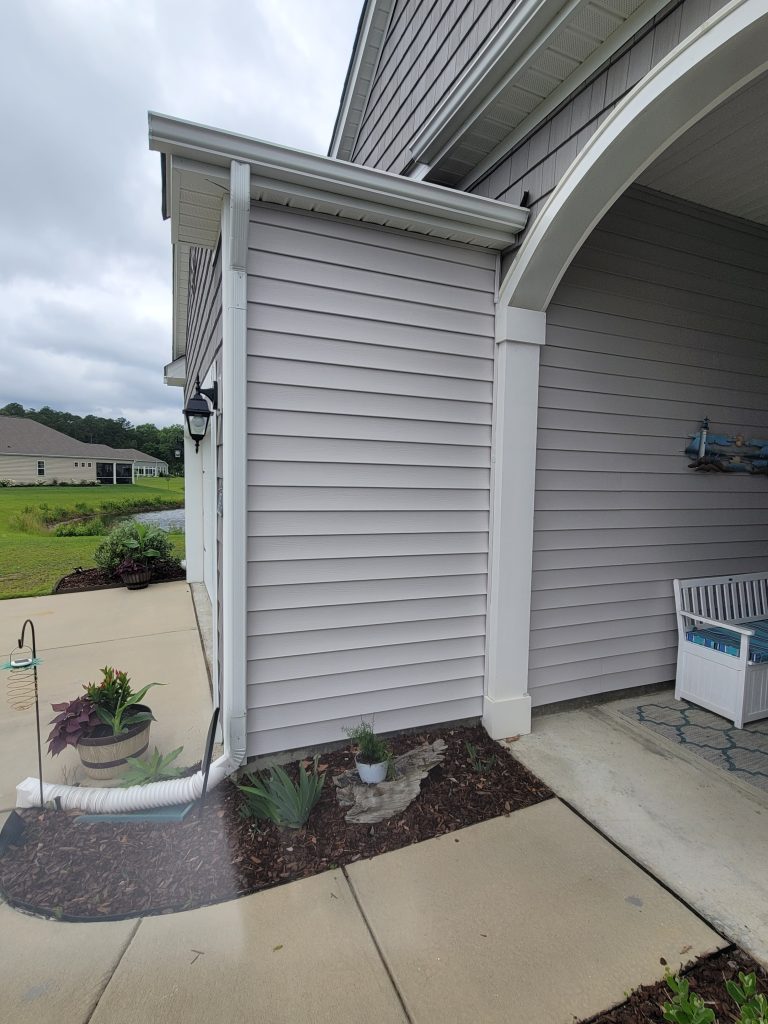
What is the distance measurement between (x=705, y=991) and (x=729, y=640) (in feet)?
7.22

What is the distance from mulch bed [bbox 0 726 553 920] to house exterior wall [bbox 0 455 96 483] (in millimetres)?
38901

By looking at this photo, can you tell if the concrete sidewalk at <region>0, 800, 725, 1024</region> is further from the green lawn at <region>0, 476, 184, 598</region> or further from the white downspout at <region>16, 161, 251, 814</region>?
the green lawn at <region>0, 476, 184, 598</region>

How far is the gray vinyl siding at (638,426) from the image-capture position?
9.97 ft

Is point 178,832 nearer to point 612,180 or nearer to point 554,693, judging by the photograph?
point 554,693

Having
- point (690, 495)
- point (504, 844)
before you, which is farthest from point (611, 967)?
point (690, 495)

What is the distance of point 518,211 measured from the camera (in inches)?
101

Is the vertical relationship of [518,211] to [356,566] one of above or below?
above

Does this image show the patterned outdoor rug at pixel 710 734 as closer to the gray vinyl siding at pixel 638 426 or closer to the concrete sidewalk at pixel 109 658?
the gray vinyl siding at pixel 638 426

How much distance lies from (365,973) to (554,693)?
6.62ft

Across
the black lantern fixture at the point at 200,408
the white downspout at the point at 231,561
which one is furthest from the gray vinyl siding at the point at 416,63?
the black lantern fixture at the point at 200,408

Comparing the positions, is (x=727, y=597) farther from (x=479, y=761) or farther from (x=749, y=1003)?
(x=749, y=1003)

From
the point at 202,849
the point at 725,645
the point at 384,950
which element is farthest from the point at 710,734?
the point at 202,849

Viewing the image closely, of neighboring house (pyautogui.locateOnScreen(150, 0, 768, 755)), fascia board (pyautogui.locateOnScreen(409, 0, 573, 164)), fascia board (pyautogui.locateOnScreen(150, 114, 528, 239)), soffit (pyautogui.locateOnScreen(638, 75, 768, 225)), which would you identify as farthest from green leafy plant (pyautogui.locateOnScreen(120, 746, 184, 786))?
soffit (pyautogui.locateOnScreen(638, 75, 768, 225))

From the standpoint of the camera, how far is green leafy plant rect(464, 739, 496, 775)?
257cm
